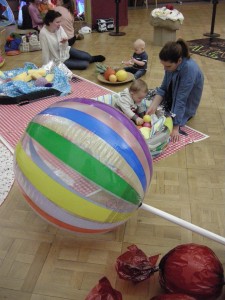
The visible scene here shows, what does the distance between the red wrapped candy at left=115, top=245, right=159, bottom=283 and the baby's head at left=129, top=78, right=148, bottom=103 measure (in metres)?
1.56

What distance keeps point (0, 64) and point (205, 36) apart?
11.7 feet

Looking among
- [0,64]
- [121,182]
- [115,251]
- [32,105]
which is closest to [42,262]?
[115,251]

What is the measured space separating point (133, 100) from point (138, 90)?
0.42 feet

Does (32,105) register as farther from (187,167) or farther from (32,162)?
(32,162)

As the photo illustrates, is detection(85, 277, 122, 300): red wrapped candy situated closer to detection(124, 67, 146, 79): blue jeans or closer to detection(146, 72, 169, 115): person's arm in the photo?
detection(146, 72, 169, 115): person's arm

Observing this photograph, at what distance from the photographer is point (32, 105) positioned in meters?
3.30

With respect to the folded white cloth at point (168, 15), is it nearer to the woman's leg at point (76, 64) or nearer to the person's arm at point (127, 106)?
the woman's leg at point (76, 64)

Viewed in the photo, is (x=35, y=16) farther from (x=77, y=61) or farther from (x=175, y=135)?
(x=175, y=135)

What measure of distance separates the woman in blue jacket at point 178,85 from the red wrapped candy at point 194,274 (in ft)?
4.45

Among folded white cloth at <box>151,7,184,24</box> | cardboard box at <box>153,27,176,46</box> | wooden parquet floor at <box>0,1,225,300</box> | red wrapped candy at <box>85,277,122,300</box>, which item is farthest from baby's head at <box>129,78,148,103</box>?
cardboard box at <box>153,27,176,46</box>

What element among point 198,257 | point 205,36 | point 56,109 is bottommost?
point 205,36

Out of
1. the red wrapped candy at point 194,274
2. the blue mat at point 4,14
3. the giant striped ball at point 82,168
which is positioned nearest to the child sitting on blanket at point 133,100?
the giant striped ball at point 82,168

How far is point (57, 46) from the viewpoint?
4.08 metres

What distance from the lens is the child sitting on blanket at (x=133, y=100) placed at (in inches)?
109
